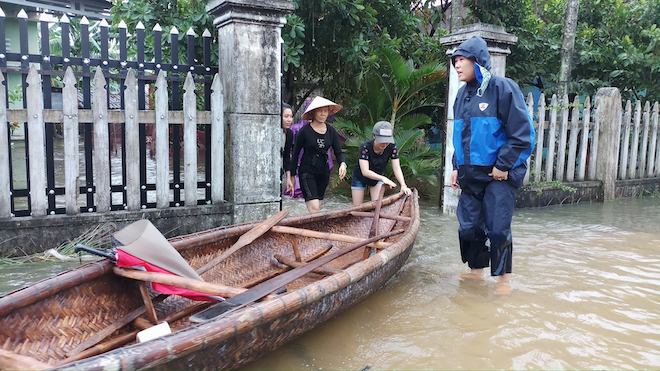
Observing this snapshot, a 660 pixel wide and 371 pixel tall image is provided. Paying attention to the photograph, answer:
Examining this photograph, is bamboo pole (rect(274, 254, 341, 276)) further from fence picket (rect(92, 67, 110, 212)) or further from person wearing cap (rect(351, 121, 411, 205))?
fence picket (rect(92, 67, 110, 212))

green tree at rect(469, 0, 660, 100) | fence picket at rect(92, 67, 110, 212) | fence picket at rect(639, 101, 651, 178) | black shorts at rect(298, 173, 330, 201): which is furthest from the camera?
green tree at rect(469, 0, 660, 100)

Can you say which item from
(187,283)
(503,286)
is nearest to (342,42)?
(503,286)

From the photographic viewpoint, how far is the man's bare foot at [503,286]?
13.5 ft

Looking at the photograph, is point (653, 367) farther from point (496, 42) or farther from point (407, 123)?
point (407, 123)

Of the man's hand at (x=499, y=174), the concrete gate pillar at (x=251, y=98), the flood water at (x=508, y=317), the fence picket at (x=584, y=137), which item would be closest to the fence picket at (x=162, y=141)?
the concrete gate pillar at (x=251, y=98)

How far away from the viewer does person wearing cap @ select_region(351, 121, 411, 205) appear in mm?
5426

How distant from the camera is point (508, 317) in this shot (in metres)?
3.68

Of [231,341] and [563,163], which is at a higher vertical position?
[563,163]

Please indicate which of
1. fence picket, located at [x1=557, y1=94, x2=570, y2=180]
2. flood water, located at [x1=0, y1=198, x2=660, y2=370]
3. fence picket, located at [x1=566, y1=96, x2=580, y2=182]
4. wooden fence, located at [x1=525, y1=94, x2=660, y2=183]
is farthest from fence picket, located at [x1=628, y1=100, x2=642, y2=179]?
flood water, located at [x1=0, y1=198, x2=660, y2=370]

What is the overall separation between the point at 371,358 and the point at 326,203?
17.2 feet

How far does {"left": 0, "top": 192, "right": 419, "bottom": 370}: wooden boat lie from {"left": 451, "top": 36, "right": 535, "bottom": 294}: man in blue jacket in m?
0.61

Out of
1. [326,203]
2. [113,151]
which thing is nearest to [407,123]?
[326,203]

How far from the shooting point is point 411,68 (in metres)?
8.38

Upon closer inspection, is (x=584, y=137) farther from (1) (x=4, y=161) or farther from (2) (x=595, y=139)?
(1) (x=4, y=161)
